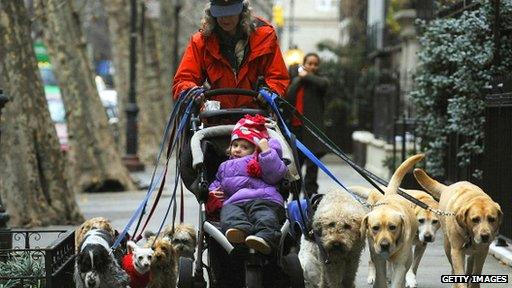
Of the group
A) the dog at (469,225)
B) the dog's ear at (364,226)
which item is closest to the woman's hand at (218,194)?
the dog's ear at (364,226)

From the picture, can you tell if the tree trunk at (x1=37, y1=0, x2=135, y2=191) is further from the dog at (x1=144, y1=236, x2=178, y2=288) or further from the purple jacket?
the purple jacket

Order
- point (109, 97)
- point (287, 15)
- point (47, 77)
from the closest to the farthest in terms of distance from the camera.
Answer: point (47, 77)
point (109, 97)
point (287, 15)

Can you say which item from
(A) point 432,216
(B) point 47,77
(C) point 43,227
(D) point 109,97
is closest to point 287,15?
(D) point 109,97

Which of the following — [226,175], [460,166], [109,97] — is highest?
[226,175]

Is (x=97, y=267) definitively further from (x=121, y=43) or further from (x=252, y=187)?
(x=121, y=43)

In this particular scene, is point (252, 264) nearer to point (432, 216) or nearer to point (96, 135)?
point (432, 216)

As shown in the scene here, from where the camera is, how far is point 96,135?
24.5m

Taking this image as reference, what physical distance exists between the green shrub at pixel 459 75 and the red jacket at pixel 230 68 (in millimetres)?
4028

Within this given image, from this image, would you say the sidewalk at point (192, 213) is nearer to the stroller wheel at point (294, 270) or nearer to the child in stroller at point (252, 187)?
the child in stroller at point (252, 187)

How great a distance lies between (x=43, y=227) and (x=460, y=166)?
5747mm

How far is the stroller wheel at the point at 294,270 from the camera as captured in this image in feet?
28.2

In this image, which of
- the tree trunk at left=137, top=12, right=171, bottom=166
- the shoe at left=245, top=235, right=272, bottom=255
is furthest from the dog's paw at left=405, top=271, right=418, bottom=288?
the tree trunk at left=137, top=12, right=171, bottom=166

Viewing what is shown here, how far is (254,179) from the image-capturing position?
29.7ft

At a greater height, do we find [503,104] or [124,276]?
[503,104]
